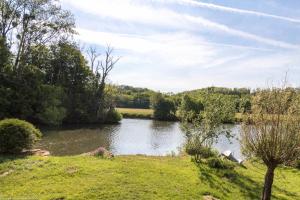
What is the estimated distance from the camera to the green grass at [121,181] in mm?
12281

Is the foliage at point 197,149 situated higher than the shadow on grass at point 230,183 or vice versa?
the foliage at point 197,149

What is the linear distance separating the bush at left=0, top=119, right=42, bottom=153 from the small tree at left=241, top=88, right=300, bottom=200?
391 inches

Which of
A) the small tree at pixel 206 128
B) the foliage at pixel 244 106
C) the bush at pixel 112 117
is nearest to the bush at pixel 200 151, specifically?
the small tree at pixel 206 128

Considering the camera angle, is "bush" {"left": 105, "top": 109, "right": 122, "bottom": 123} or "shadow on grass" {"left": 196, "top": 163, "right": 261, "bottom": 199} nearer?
"shadow on grass" {"left": 196, "top": 163, "right": 261, "bottom": 199}

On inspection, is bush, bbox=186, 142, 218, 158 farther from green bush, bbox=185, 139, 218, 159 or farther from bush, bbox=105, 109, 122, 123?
bush, bbox=105, 109, 122, 123

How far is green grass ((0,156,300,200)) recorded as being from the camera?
484 inches

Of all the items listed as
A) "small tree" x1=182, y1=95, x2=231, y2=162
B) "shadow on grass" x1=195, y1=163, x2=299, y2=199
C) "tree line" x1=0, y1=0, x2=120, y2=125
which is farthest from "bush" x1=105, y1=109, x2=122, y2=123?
"shadow on grass" x1=195, y1=163, x2=299, y2=199

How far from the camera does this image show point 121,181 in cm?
1334

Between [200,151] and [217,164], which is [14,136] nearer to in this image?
[217,164]

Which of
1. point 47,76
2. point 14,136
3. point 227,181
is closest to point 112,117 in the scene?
point 47,76

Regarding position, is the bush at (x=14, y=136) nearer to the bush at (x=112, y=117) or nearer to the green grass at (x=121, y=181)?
the green grass at (x=121, y=181)

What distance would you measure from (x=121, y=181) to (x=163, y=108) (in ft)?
197

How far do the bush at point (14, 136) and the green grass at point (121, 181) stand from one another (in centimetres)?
117

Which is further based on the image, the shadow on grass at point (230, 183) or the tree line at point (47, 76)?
the tree line at point (47, 76)
